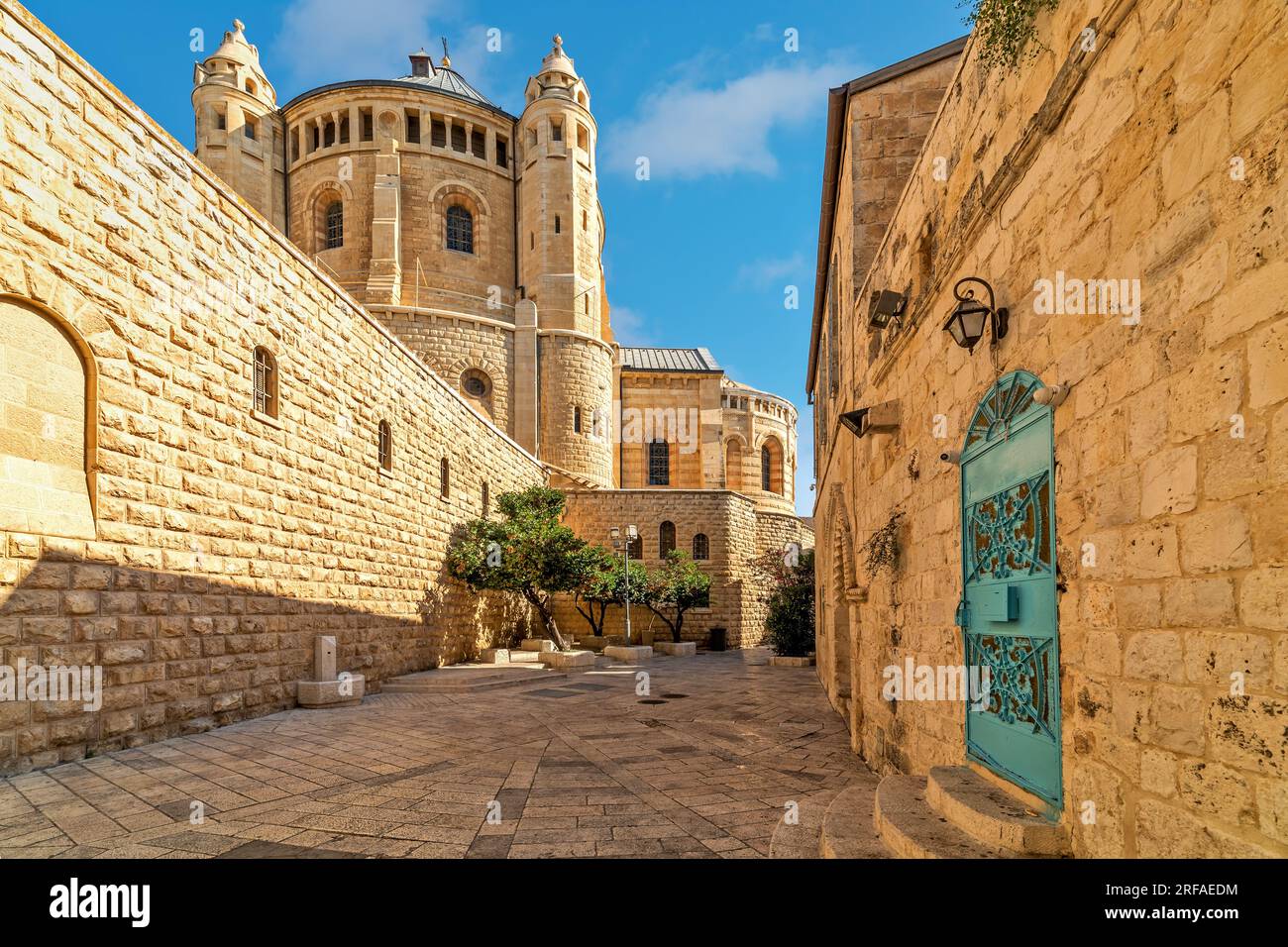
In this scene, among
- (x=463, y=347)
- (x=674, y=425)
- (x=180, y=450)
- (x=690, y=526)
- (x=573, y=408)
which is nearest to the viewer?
(x=180, y=450)

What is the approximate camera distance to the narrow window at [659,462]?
116 ft

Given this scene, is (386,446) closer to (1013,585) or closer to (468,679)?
(468,679)

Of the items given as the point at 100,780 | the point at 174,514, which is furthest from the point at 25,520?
the point at 100,780

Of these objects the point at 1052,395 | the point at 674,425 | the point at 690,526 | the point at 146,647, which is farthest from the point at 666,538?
the point at 1052,395

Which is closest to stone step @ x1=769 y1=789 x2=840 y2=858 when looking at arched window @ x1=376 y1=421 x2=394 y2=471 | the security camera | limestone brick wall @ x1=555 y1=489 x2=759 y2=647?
the security camera

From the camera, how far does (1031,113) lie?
3.40 meters

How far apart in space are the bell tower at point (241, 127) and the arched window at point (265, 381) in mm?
24873

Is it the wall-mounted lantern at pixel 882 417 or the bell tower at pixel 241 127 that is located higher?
the bell tower at pixel 241 127

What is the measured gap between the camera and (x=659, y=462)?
116 ft

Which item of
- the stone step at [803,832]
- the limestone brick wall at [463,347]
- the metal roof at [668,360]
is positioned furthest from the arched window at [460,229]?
the stone step at [803,832]

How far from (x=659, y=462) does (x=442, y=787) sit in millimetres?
30342

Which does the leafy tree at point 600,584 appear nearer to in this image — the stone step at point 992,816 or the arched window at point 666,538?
the arched window at point 666,538

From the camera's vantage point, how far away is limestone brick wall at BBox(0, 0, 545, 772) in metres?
5.65
